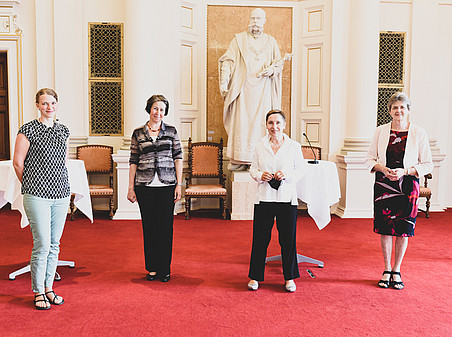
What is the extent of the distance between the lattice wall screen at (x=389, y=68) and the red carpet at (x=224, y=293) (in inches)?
101

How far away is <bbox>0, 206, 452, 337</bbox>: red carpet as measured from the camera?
3326 millimetres

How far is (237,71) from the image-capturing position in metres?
7.08

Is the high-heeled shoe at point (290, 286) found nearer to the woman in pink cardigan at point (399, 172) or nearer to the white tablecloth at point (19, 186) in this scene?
the woman in pink cardigan at point (399, 172)

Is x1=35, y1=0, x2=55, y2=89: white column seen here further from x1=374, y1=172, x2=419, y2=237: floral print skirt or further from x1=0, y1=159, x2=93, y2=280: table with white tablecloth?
x1=374, y1=172, x2=419, y2=237: floral print skirt

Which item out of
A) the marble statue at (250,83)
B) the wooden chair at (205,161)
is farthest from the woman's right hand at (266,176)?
the wooden chair at (205,161)

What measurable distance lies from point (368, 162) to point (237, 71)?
3.30 metres

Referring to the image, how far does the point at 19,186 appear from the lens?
4.32 m

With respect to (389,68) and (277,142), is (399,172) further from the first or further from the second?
(389,68)

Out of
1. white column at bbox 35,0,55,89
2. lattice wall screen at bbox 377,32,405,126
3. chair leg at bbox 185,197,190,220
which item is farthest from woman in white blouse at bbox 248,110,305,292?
white column at bbox 35,0,55,89

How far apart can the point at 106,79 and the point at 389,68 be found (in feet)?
14.0

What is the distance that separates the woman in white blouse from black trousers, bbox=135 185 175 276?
73cm

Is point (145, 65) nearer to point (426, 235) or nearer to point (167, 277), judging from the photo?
point (167, 277)

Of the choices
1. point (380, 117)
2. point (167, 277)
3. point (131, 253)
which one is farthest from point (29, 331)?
point (380, 117)

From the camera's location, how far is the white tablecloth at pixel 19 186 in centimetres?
430
